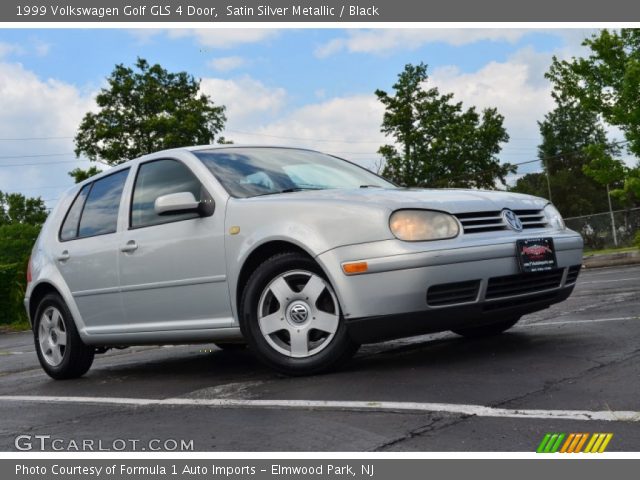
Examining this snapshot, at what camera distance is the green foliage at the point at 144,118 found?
4791 centimetres

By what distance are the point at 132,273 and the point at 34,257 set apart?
5.65 feet

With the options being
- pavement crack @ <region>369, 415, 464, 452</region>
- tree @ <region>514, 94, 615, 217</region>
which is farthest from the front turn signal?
tree @ <region>514, 94, 615, 217</region>

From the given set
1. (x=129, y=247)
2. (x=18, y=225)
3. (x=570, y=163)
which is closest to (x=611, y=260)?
(x=129, y=247)

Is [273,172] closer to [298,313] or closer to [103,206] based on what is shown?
[298,313]

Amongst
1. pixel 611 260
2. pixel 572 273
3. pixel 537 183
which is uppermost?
pixel 537 183

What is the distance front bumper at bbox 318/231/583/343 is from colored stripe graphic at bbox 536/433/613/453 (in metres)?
1.57

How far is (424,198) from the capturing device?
4.78m

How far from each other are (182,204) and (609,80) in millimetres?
19748

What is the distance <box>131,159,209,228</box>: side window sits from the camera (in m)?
5.57

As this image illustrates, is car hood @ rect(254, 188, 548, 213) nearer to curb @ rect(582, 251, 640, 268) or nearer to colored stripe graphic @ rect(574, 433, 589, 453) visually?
colored stripe graphic @ rect(574, 433, 589, 453)

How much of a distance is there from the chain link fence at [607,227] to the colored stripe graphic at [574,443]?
96.0 feet

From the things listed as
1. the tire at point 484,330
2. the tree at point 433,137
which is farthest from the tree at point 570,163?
the tire at point 484,330

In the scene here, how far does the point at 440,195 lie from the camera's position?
493 cm
